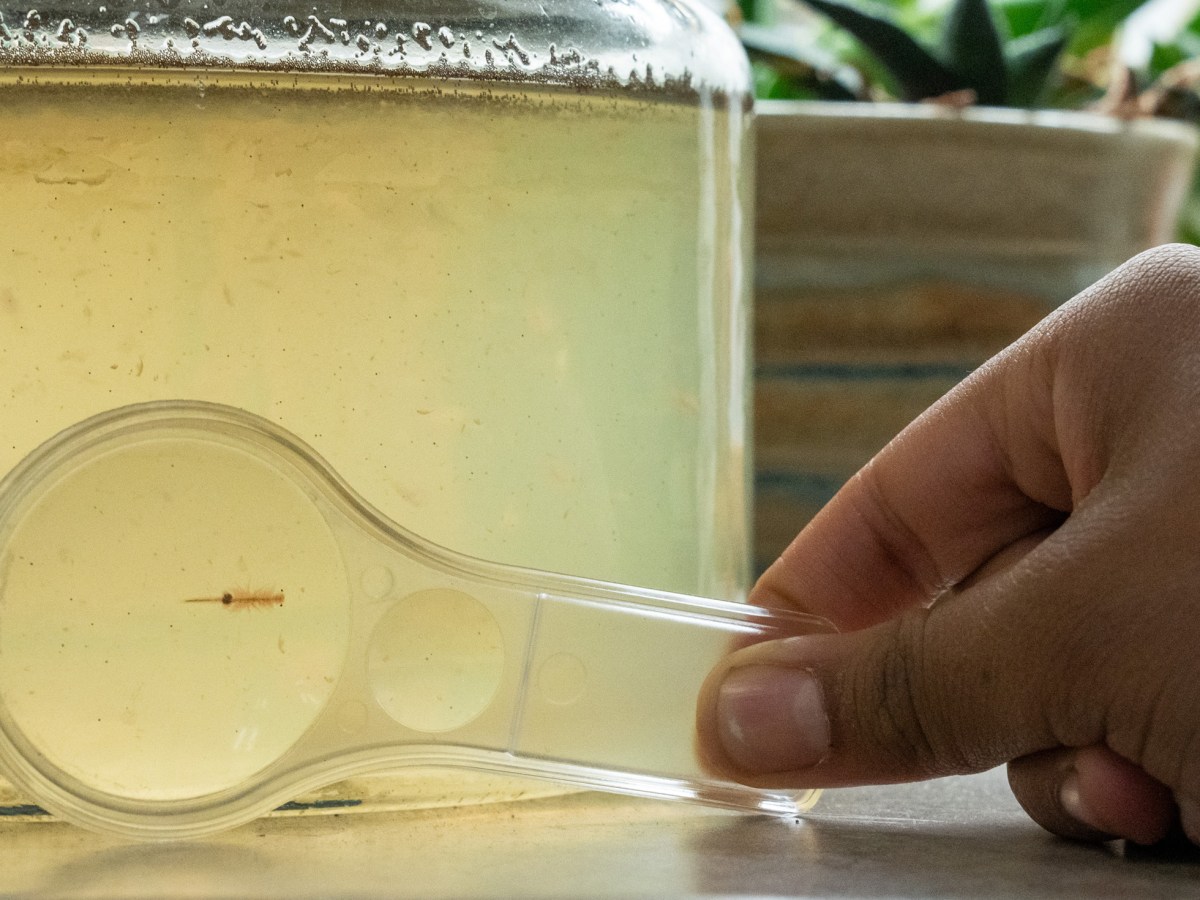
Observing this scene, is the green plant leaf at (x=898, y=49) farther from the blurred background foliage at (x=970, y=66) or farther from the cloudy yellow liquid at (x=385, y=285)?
the cloudy yellow liquid at (x=385, y=285)

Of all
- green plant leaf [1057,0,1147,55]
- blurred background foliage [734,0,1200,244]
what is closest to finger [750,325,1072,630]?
blurred background foliage [734,0,1200,244]

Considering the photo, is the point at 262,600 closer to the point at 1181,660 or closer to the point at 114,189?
the point at 114,189

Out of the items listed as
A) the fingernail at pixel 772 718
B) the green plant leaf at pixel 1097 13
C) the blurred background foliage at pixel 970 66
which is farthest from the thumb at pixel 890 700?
the green plant leaf at pixel 1097 13

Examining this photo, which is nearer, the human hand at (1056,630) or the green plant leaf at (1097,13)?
the human hand at (1056,630)

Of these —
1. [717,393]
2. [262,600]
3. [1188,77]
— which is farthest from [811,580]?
[1188,77]

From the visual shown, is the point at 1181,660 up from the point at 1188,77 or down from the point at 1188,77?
down

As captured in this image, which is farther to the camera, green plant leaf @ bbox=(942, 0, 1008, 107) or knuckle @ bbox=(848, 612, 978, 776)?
green plant leaf @ bbox=(942, 0, 1008, 107)

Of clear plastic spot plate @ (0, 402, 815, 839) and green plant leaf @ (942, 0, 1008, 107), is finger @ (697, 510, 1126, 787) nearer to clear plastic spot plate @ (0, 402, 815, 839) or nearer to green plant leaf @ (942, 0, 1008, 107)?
clear plastic spot plate @ (0, 402, 815, 839)
